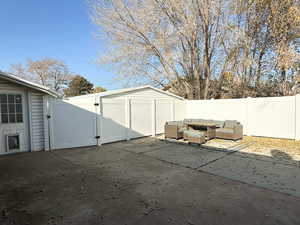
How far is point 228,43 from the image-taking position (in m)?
10.4

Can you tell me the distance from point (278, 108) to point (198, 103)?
3873mm

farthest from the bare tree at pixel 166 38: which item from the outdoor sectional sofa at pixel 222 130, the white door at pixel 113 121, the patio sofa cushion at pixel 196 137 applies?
the patio sofa cushion at pixel 196 137

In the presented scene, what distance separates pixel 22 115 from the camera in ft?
17.8

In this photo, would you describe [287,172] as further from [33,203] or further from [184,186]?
[33,203]

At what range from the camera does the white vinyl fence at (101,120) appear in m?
6.00

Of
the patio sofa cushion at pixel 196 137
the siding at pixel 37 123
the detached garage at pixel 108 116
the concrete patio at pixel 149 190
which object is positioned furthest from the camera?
the patio sofa cushion at pixel 196 137

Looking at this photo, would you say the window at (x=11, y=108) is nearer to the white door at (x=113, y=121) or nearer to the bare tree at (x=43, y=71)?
the white door at (x=113, y=121)

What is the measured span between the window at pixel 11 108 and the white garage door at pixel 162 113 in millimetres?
5693

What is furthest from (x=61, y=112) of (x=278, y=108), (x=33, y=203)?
(x=278, y=108)

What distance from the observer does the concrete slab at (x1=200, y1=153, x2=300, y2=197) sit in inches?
120

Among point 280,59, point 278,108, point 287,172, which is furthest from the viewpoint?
point 280,59

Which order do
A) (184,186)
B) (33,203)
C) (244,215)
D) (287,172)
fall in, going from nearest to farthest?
(244,215)
(33,203)
(184,186)
(287,172)

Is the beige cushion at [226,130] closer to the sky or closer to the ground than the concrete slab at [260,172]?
closer to the sky

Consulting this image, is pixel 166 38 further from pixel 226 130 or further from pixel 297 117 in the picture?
pixel 297 117
